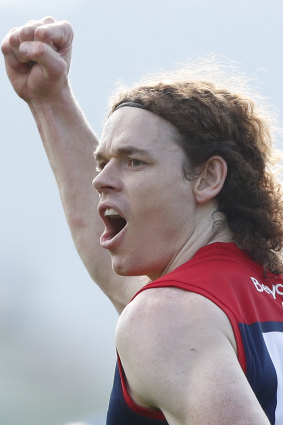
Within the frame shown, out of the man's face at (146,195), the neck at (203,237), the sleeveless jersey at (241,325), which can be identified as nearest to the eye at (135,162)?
the man's face at (146,195)

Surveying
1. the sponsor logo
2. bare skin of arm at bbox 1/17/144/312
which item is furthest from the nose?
bare skin of arm at bbox 1/17/144/312

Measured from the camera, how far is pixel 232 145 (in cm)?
324

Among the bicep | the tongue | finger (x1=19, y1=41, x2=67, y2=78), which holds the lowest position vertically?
the bicep

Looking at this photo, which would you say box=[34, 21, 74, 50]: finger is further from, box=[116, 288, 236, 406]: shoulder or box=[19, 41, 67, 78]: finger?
box=[116, 288, 236, 406]: shoulder

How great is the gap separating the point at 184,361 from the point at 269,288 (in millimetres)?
718

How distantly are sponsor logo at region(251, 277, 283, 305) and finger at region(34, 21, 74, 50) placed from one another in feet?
5.45

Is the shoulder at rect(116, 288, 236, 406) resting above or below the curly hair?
below

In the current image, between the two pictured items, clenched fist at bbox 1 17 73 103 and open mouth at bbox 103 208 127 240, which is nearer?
open mouth at bbox 103 208 127 240

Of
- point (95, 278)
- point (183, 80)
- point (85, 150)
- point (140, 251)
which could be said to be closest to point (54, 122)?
point (85, 150)

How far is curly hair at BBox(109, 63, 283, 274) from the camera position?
10.3 ft

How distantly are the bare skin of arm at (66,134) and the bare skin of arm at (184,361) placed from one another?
1477mm

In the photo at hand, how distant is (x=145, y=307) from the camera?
2.48m

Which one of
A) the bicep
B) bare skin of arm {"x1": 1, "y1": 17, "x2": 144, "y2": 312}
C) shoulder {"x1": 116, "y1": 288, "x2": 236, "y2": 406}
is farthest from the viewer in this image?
bare skin of arm {"x1": 1, "y1": 17, "x2": 144, "y2": 312}

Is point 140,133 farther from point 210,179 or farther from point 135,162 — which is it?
point 210,179
